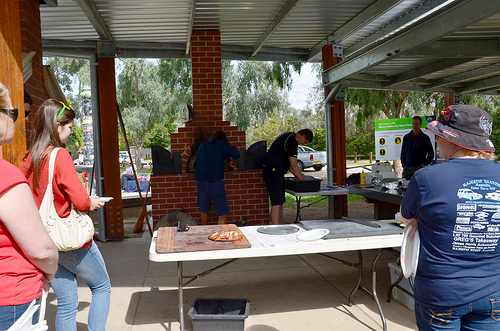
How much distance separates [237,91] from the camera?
876 inches

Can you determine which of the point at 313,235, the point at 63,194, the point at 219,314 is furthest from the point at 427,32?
the point at 63,194

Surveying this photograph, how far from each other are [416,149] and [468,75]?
1965 millimetres

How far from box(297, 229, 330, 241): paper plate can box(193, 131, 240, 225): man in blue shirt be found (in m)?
3.20

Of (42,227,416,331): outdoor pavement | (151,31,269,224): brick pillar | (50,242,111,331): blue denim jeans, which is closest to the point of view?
(50,242,111,331): blue denim jeans

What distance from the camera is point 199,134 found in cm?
698

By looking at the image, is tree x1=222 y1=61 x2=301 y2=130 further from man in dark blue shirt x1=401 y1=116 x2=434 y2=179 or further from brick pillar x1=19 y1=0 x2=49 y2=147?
brick pillar x1=19 y1=0 x2=49 y2=147

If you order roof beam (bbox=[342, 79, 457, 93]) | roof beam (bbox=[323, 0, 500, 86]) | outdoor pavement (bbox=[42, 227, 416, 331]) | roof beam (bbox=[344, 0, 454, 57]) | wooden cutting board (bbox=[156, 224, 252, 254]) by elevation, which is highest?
roof beam (bbox=[344, 0, 454, 57])

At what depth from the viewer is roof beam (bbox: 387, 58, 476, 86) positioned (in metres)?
6.82

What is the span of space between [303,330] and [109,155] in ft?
15.8

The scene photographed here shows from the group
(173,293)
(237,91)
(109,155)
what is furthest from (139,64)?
(173,293)

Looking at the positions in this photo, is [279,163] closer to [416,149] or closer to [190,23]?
[190,23]

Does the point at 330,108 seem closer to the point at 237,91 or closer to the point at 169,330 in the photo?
the point at 169,330

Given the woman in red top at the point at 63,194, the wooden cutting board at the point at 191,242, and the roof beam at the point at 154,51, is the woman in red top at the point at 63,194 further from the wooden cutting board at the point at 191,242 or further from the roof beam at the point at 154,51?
the roof beam at the point at 154,51

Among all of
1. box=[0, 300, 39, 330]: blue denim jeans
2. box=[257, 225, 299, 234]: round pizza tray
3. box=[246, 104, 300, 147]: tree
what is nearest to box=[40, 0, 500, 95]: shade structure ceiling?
box=[257, 225, 299, 234]: round pizza tray
